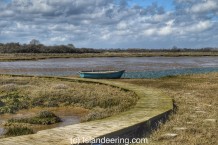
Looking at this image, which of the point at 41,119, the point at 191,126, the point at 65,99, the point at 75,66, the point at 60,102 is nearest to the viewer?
the point at 191,126

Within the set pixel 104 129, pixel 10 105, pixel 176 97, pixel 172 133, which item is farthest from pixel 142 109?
pixel 10 105

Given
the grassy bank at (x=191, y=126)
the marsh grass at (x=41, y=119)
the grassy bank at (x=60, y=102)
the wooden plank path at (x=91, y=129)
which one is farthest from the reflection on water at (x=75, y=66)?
the wooden plank path at (x=91, y=129)

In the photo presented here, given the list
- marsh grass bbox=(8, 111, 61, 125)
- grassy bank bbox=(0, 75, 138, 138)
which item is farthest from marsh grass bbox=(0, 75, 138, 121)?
marsh grass bbox=(8, 111, 61, 125)

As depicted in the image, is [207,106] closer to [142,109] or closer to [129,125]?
[142,109]

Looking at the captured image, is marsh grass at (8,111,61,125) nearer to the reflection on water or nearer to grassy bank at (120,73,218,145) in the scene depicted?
grassy bank at (120,73,218,145)

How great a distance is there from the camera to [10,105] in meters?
18.0

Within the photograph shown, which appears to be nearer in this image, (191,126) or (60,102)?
(191,126)

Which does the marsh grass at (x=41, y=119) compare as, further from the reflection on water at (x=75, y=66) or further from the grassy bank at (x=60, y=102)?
the reflection on water at (x=75, y=66)

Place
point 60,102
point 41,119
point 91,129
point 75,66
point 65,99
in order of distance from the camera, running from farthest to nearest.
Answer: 1. point 75,66
2. point 65,99
3. point 60,102
4. point 41,119
5. point 91,129

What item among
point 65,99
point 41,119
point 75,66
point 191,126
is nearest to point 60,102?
point 65,99

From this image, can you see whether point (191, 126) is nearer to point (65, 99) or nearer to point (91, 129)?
point (91, 129)

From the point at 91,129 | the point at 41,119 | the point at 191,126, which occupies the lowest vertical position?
the point at 41,119

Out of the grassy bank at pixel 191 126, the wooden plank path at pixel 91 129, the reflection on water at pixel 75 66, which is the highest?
the wooden plank path at pixel 91 129

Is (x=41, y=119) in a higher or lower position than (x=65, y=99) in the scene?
lower
